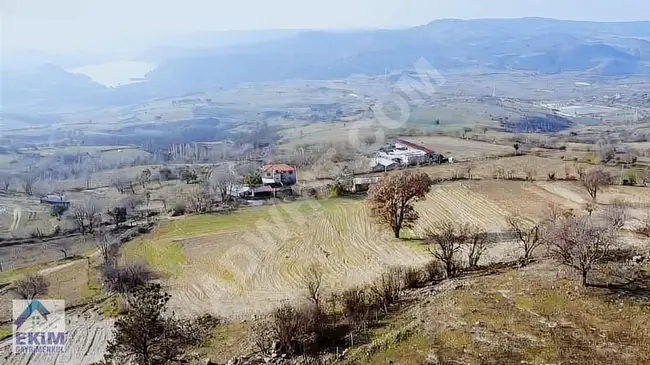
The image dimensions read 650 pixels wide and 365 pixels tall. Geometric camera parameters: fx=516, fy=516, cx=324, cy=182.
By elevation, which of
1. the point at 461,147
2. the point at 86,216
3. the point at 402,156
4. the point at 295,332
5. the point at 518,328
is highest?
the point at 518,328

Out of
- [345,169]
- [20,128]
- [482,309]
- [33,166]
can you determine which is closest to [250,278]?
[482,309]

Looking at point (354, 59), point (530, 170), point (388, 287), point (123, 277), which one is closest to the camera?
point (388, 287)

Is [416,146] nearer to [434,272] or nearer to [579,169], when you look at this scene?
[579,169]

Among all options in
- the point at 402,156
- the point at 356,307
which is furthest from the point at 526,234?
the point at 402,156

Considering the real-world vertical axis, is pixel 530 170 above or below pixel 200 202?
above

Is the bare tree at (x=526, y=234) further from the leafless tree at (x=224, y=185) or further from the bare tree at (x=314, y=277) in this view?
the leafless tree at (x=224, y=185)

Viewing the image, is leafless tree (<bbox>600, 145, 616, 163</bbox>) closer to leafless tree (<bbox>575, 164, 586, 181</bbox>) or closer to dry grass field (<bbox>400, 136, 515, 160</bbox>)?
leafless tree (<bbox>575, 164, 586, 181</bbox>)

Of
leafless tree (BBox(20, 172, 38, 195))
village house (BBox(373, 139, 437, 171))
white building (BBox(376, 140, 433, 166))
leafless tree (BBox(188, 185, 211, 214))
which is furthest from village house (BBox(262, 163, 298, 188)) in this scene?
leafless tree (BBox(20, 172, 38, 195))
